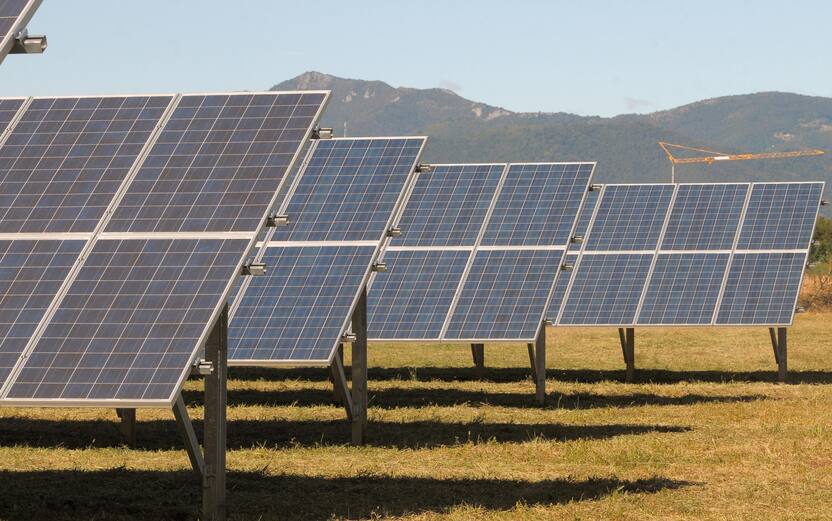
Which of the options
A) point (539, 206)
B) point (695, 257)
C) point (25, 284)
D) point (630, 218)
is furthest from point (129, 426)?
point (630, 218)

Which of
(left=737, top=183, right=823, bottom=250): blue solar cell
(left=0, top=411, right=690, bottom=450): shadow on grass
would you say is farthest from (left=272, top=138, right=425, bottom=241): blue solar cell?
(left=737, top=183, right=823, bottom=250): blue solar cell

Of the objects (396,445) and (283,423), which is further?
(283,423)

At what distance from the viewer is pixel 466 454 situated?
2128cm

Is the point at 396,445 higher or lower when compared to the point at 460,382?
higher

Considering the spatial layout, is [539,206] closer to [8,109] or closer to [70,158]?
[8,109]

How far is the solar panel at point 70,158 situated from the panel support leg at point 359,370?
5742 millimetres

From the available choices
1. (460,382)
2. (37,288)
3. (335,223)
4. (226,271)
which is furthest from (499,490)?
(460,382)

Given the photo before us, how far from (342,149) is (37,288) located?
43.9 ft

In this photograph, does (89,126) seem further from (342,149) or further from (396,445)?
(342,149)

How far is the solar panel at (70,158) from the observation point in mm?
15969

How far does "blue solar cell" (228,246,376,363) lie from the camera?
22062 millimetres

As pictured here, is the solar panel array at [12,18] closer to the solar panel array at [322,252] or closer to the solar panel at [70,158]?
the solar panel at [70,158]

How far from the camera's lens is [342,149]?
2786 cm

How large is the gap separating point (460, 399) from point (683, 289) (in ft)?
25.0
